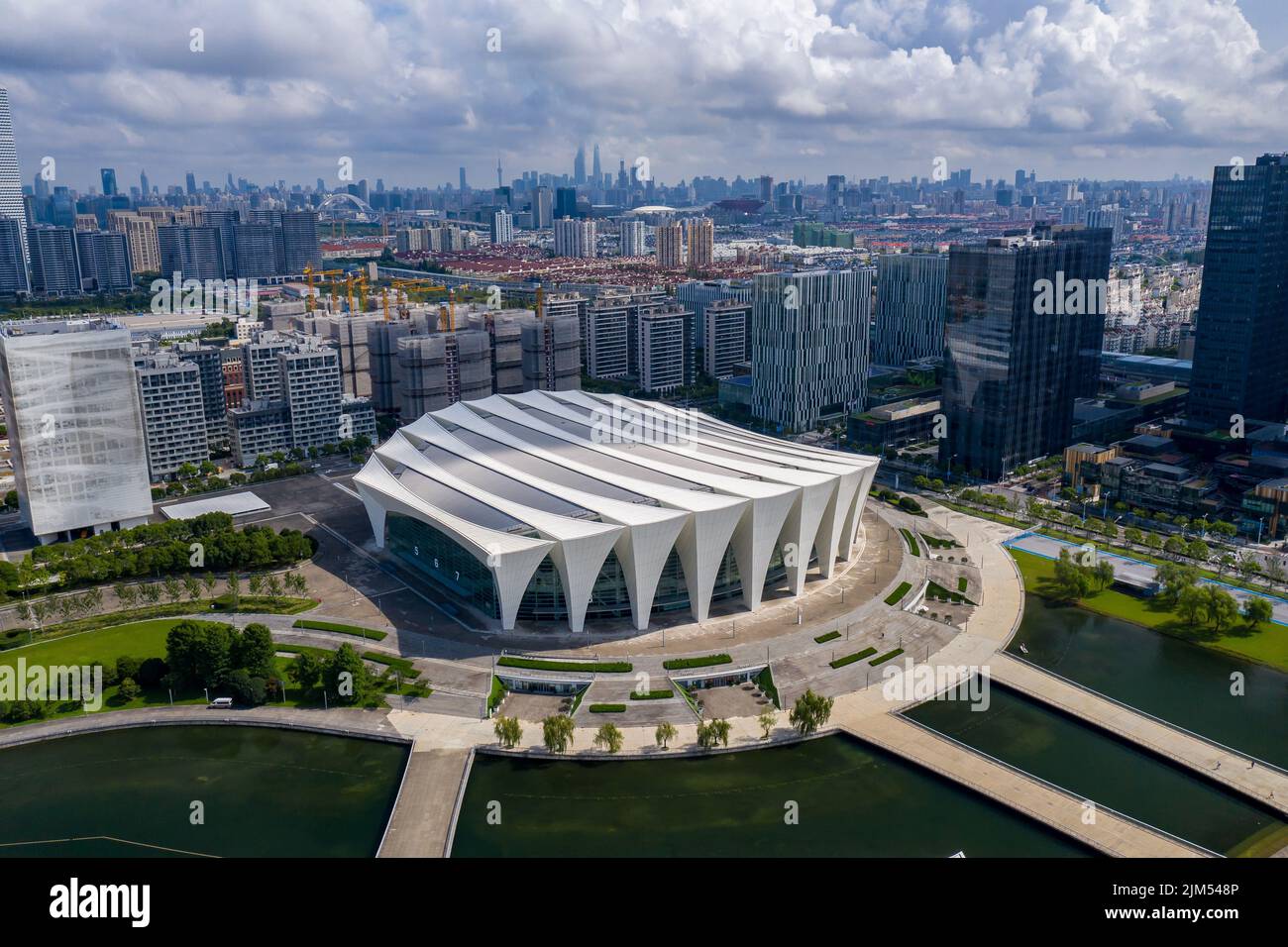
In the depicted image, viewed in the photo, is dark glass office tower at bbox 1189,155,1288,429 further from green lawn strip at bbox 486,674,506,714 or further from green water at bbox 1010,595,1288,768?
green lawn strip at bbox 486,674,506,714

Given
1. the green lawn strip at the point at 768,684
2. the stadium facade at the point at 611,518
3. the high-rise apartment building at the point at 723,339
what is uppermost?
the high-rise apartment building at the point at 723,339

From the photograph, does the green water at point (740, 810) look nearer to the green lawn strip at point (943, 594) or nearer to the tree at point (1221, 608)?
the green lawn strip at point (943, 594)

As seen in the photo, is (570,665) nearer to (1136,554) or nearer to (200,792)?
(200,792)

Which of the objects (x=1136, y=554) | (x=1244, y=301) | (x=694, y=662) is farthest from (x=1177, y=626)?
(x=1244, y=301)

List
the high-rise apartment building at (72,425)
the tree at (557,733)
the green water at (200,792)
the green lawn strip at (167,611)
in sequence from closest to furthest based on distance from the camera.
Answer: the green water at (200,792) < the tree at (557,733) < the green lawn strip at (167,611) < the high-rise apartment building at (72,425)

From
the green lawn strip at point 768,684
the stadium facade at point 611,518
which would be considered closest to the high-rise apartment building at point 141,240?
the stadium facade at point 611,518
